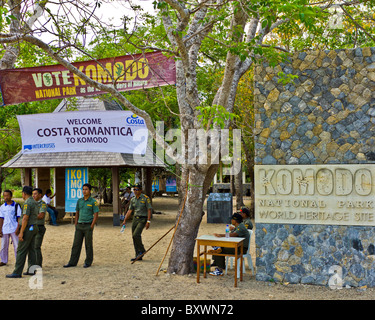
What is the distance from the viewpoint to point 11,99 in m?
12.0

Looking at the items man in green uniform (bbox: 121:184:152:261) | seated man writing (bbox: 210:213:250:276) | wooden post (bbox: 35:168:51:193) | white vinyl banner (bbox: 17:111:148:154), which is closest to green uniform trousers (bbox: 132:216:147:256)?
man in green uniform (bbox: 121:184:152:261)

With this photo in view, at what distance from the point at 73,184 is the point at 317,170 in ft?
38.4

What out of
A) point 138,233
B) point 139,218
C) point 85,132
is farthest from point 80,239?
point 85,132

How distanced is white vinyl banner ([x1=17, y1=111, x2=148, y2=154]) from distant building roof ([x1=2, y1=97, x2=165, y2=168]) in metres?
0.75

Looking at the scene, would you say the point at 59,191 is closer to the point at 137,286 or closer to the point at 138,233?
the point at 138,233

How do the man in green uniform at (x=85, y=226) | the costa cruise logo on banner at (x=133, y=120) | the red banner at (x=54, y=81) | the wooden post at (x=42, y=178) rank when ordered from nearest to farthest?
the man in green uniform at (x=85, y=226)
the red banner at (x=54, y=81)
the costa cruise logo on banner at (x=133, y=120)
the wooden post at (x=42, y=178)

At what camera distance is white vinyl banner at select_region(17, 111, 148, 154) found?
1536cm

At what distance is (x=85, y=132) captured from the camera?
51.1ft

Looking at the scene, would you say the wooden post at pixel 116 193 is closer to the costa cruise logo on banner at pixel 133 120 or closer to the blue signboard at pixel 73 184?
the blue signboard at pixel 73 184

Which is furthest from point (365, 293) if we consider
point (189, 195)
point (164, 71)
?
point (164, 71)

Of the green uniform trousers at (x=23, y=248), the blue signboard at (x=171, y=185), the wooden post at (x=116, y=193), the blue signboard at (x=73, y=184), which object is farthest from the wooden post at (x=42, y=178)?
the blue signboard at (x=171, y=185)

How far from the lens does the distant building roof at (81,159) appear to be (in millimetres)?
16188

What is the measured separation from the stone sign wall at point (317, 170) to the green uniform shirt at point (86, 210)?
363cm

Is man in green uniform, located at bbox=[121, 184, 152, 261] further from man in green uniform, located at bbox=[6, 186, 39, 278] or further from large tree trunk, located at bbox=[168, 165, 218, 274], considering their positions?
man in green uniform, located at bbox=[6, 186, 39, 278]
